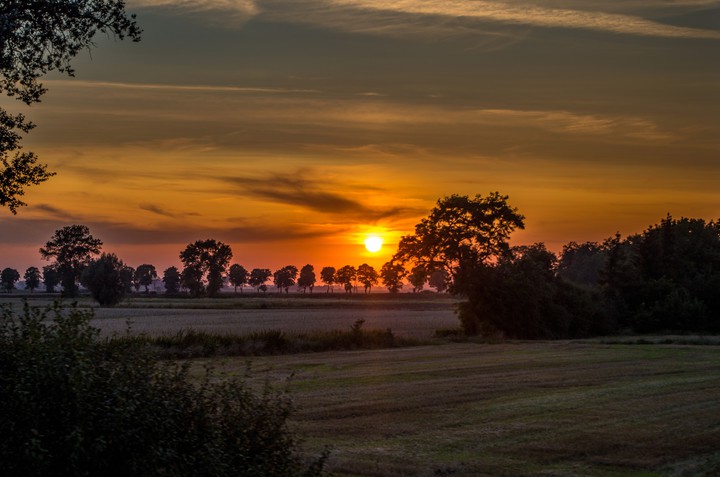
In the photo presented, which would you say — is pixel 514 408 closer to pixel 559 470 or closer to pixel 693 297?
pixel 559 470

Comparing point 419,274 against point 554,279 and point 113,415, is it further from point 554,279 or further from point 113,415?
point 113,415

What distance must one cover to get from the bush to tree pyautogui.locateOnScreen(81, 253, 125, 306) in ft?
390

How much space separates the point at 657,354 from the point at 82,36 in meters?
34.0

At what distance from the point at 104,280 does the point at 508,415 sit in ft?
374

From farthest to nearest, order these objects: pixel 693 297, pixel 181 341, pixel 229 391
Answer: pixel 693 297 < pixel 181 341 < pixel 229 391

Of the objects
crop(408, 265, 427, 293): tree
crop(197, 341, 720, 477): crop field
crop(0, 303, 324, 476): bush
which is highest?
crop(408, 265, 427, 293): tree

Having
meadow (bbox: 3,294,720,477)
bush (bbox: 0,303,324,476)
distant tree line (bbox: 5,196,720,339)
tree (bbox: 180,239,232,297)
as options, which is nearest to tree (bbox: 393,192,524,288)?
distant tree line (bbox: 5,196,720,339)

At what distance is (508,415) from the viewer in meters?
20.3

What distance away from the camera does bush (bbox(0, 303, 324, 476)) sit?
964 centimetres

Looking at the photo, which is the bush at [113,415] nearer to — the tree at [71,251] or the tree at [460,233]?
the tree at [460,233]

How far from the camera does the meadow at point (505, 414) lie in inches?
603

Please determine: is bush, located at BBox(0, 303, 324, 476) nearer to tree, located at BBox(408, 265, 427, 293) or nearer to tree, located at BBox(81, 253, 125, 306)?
tree, located at BBox(408, 265, 427, 293)

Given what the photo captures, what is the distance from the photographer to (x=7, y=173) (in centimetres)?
1666

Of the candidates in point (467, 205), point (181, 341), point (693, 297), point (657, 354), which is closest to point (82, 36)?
point (181, 341)
